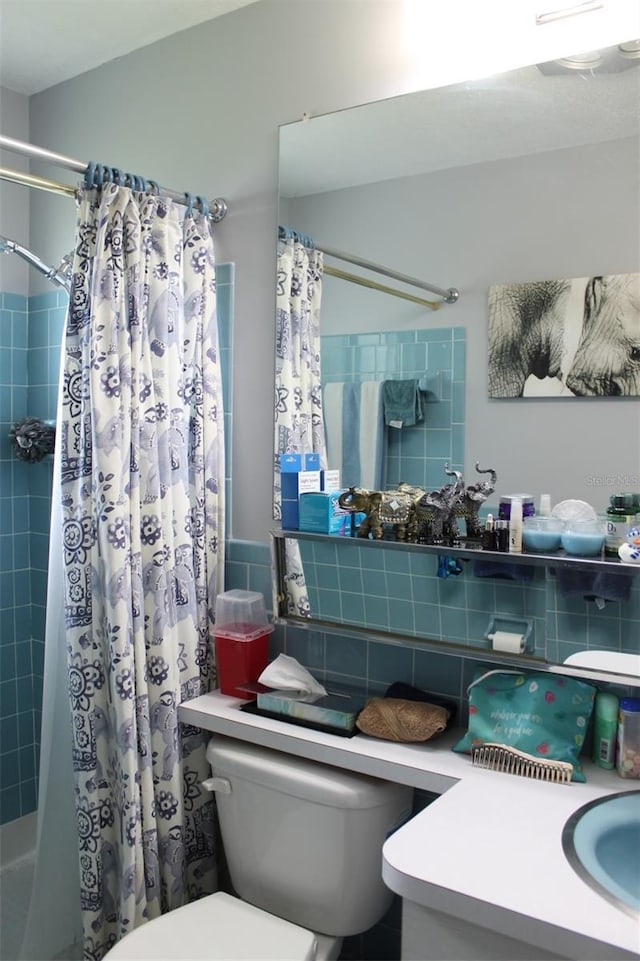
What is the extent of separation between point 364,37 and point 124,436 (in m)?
1.07

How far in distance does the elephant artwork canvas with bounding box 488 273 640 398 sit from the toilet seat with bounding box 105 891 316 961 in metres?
1.17

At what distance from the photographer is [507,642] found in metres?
1.57

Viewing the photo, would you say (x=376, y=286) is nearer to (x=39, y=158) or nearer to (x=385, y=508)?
(x=385, y=508)

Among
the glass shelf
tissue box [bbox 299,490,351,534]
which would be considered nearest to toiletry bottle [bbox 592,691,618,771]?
the glass shelf

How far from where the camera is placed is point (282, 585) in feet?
6.26

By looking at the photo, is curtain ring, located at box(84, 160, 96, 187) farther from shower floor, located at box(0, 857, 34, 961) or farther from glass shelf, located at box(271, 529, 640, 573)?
shower floor, located at box(0, 857, 34, 961)

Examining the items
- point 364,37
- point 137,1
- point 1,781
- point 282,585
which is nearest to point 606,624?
point 282,585

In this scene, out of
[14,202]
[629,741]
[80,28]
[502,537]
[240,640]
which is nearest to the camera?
[629,741]

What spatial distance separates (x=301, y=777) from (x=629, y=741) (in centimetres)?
→ 65

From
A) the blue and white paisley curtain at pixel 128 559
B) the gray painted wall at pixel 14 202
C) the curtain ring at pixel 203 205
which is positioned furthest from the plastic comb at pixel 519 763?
the gray painted wall at pixel 14 202

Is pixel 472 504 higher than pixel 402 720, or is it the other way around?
pixel 472 504

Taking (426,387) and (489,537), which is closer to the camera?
(489,537)

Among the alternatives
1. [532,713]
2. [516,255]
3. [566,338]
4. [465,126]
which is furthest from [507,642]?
[465,126]

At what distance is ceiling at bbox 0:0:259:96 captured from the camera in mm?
2045
